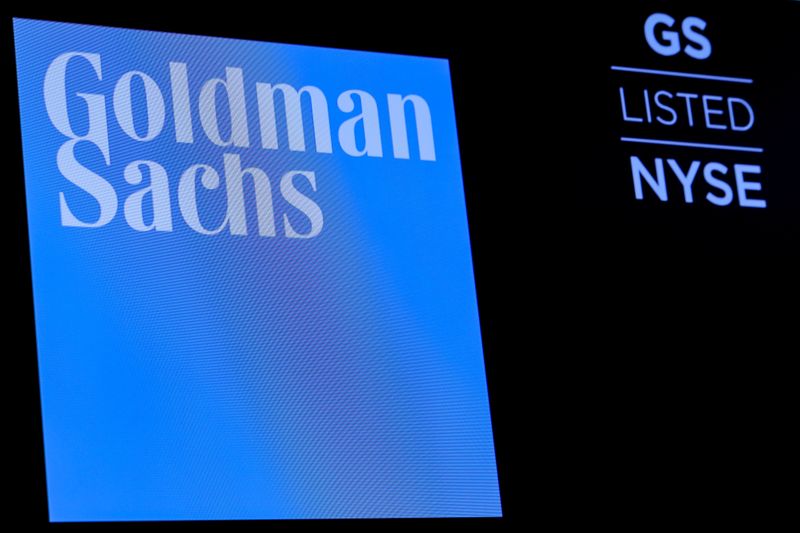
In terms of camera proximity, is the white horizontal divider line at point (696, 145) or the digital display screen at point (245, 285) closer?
the digital display screen at point (245, 285)

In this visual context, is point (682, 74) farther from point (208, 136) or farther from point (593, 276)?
point (208, 136)

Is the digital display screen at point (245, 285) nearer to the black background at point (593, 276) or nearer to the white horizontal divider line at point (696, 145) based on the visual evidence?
the black background at point (593, 276)

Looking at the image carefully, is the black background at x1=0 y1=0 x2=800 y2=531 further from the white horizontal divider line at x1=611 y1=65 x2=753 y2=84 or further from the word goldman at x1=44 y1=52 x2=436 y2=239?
the word goldman at x1=44 y1=52 x2=436 y2=239

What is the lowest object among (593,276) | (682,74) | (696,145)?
(593,276)

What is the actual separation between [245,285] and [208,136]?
0.35m

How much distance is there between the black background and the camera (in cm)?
392

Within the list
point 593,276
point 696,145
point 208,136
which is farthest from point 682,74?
point 208,136

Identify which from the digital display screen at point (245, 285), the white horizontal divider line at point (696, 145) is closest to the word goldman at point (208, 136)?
the digital display screen at point (245, 285)

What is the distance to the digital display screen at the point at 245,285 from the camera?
3527 mm

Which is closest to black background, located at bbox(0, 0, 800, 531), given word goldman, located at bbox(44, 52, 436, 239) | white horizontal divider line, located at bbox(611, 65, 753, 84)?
white horizontal divider line, located at bbox(611, 65, 753, 84)

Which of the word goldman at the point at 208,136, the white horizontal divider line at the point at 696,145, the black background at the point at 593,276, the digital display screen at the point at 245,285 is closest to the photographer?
the digital display screen at the point at 245,285

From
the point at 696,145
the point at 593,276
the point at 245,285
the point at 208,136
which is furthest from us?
the point at 696,145

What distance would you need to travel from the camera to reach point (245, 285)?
372 cm

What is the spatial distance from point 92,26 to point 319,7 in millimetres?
539
